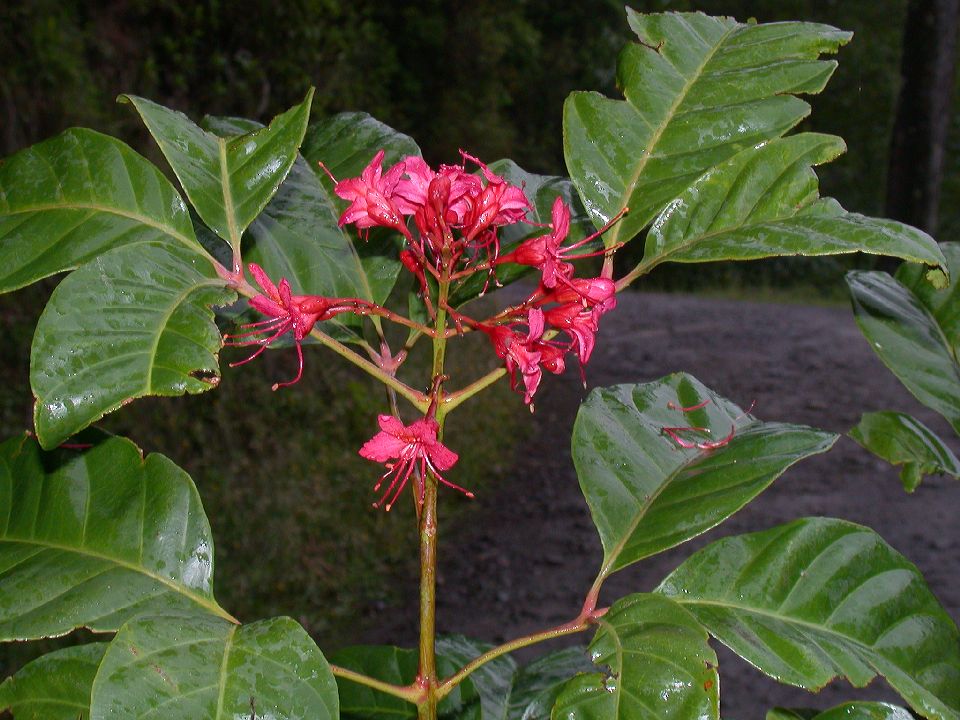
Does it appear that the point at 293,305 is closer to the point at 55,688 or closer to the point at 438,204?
the point at 438,204

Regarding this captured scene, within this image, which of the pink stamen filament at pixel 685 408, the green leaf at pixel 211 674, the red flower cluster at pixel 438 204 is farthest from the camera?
the pink stamen filament at pixel 685 408

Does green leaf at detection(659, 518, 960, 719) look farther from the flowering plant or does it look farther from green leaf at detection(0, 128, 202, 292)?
green leaf at detection(0, 128, 202, 292)

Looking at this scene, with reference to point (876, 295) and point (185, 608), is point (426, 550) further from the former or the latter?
point (876, 295)

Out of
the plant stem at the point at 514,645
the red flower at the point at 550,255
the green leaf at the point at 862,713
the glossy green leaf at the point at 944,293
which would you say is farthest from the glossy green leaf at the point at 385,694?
the glossy green leaf at the point at 944,293

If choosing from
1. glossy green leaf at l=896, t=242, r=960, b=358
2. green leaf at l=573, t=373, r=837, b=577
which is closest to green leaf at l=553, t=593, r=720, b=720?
green leaf at l=573, t=373, r=837, b=577

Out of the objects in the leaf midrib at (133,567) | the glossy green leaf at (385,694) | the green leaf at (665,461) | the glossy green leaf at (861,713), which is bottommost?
the glossy green leaf at (385,694)

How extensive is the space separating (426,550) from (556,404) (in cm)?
509

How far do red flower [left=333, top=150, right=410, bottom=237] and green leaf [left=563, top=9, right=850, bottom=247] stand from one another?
0.46ft

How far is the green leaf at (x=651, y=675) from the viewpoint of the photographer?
1.65 ft

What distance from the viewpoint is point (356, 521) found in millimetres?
3738

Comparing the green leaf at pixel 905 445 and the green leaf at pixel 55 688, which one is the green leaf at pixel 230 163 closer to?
the green leaf at pixel 55 688

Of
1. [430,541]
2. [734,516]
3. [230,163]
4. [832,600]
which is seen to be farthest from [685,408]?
[734,516]

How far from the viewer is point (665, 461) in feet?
2.52

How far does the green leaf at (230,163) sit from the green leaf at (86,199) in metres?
0.02
